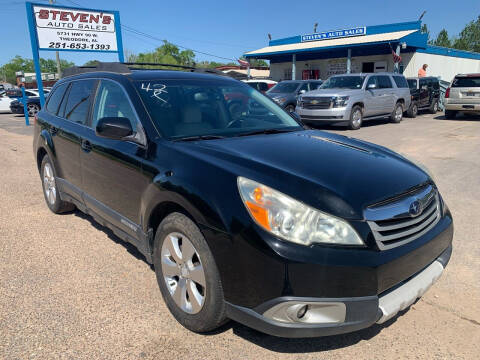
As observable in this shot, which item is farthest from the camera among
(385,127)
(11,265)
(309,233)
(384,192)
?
(385,127)

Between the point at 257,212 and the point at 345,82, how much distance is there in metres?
13.0

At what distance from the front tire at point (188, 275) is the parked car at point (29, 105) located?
1905 centimetres

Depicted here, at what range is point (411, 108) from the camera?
17250mm

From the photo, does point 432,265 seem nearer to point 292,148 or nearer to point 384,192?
point 384,192

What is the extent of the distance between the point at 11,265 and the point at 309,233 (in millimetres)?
2919

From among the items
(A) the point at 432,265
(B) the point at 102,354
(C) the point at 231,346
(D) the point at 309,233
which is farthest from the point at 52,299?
(A) the point at 432,265

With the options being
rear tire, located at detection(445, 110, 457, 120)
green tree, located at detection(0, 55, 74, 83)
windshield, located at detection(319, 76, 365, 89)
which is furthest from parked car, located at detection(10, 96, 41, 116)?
green tree, located at detection(0, 55, 74, 83)

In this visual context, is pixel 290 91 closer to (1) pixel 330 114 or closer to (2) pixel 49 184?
(1) pixel 330 114

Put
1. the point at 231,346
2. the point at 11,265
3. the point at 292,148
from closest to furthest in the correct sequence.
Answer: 1. the point at 231,346
2. the point at 292,148
3. the point at 11,265

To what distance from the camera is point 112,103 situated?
342 cm

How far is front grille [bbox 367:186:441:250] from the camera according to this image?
2137mm

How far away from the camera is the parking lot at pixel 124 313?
2.40 meters

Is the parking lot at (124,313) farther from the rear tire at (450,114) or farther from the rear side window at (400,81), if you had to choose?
the rear tire at (450,114)

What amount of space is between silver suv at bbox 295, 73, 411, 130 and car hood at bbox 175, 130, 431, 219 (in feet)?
33.0
